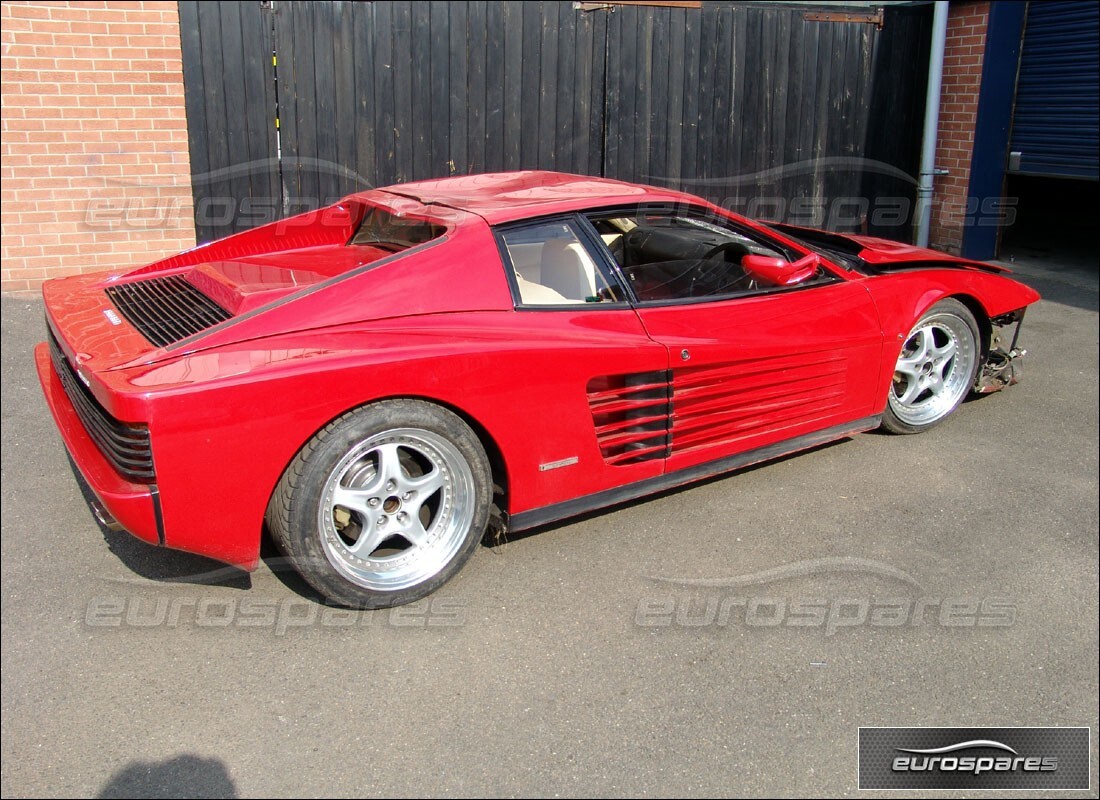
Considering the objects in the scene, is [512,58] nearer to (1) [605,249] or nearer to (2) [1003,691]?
(1) [605,249]

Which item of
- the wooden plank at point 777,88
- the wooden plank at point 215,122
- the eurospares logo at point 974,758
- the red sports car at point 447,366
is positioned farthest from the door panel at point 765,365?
the wooden plank at point 215,122

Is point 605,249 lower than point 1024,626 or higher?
higher

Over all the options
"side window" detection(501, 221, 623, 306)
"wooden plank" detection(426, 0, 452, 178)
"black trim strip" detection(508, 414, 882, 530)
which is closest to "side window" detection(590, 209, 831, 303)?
"side window" detection(501, 221, 623, 306)

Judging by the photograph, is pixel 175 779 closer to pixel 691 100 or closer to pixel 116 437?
pixel 116 437

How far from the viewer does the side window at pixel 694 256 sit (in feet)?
13.8

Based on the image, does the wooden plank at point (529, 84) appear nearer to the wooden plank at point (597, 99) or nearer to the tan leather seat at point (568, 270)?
the wooden plank at point (597, 99)

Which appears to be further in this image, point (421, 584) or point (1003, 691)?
point (421, 584)

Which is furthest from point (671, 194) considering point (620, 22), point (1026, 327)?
point (620, 22)

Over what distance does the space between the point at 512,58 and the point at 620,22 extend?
1070 millimetres

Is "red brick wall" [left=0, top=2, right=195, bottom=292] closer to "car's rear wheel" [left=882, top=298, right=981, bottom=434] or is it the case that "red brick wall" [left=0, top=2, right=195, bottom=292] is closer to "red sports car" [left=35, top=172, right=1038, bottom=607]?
"red sports car" [left=35, top=172, right=1038, bottom=607]

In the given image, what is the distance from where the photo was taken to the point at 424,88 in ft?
27.0

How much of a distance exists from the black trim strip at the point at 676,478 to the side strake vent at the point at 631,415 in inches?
5.0

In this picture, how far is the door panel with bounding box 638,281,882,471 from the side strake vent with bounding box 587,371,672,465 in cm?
6

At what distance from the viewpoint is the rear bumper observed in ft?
9.92
